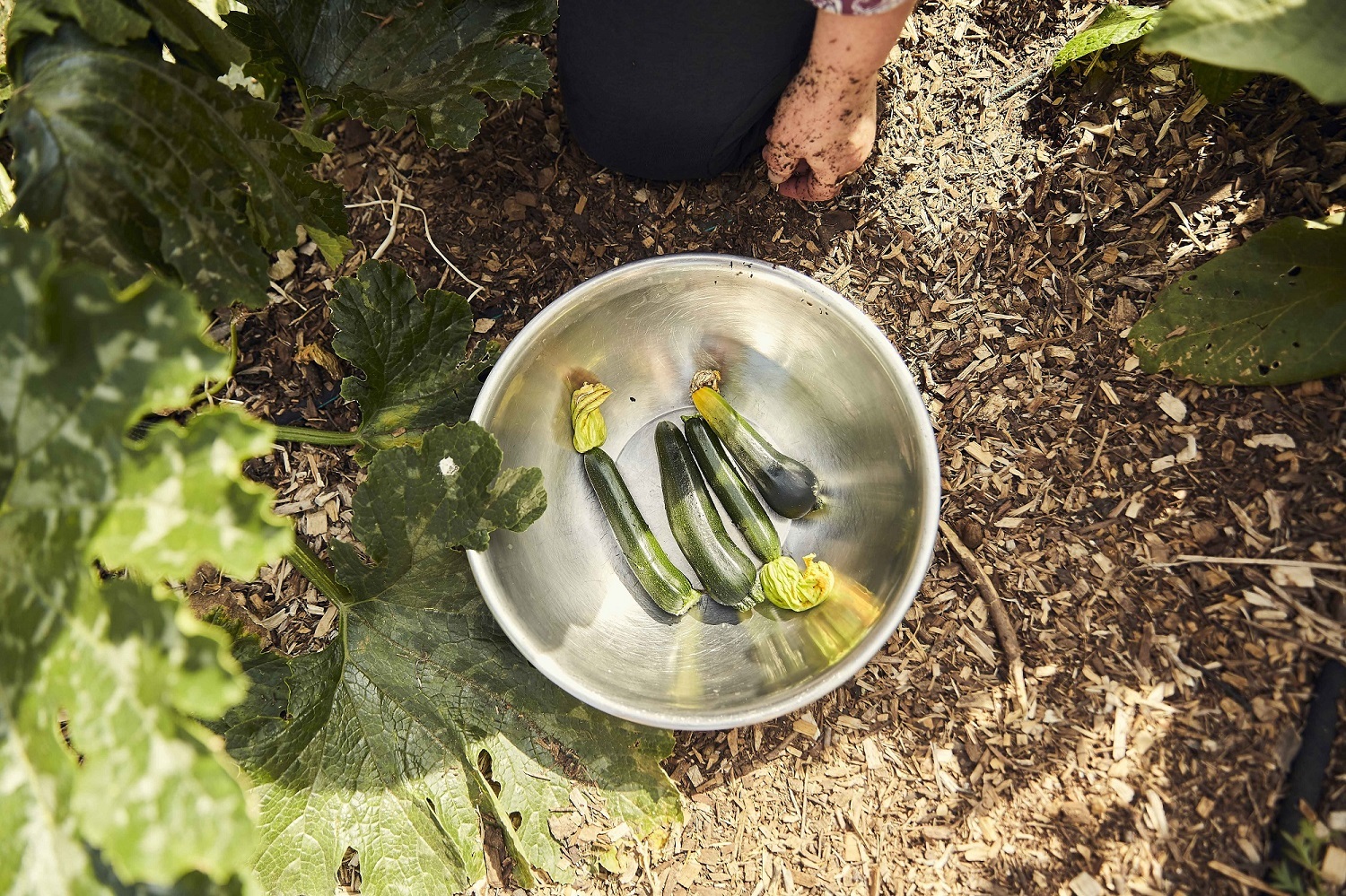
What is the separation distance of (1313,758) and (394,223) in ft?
7.44

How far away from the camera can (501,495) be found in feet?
5.32

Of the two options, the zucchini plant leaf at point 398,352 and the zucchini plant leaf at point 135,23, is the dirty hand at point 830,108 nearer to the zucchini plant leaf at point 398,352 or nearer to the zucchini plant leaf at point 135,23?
the zucchini plant leaf at point 398,352

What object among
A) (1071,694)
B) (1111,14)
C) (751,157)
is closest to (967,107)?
(1111,14)

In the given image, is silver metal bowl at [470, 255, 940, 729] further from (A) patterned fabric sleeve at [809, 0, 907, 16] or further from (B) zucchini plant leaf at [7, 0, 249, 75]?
(B) zucchini plant leaf at [7, 0, 249, 75]

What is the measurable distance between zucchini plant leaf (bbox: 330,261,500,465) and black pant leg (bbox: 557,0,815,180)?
53 centimetres

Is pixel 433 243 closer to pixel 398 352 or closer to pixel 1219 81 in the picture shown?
pixel 398 352

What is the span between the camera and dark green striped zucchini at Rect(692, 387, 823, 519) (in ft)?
6.33

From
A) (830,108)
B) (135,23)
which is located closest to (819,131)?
(830,108)

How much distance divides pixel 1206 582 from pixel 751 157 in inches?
53.6

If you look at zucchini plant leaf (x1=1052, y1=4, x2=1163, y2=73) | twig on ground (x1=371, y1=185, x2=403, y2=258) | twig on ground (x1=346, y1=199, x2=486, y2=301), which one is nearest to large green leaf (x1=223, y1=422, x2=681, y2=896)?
twig on ground (x1=346, y1=199, x2=486, y2=301)

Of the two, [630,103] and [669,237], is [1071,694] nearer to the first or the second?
[669,237]

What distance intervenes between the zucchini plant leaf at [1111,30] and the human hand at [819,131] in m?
0.48

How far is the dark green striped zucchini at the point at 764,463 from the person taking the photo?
6.33 feet

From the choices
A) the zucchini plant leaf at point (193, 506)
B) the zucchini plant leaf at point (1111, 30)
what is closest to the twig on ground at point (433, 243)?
the zucchini plant leaf at point (193, 506)
